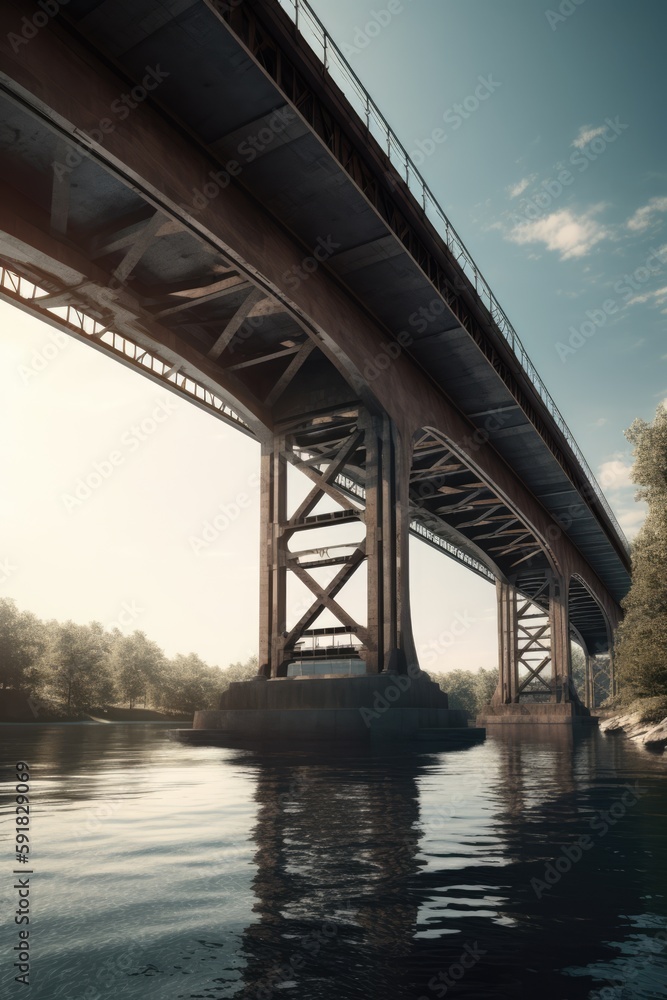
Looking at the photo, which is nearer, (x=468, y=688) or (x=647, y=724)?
(x=647, y=724)

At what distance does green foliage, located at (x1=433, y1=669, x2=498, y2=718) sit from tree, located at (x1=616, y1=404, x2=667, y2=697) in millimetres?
123090

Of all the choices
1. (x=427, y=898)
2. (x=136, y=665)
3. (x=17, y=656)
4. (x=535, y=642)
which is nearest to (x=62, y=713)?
(x=17, y=656)

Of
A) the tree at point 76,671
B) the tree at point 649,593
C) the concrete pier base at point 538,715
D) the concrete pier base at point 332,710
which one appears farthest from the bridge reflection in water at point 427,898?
the tree at point 76,671

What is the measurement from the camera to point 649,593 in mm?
28594

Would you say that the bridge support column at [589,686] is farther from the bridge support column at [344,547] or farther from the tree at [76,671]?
the bridge support column at [344,547]

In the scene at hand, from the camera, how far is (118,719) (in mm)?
88688

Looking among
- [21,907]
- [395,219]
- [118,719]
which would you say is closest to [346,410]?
[395,219]

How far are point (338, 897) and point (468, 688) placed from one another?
171941mm

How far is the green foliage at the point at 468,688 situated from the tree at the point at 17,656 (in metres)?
96.2

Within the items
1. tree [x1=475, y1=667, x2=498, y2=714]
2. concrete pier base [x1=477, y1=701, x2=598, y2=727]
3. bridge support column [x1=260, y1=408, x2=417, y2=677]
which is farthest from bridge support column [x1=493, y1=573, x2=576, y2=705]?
tree [x1=475, y1=667, x2=498, y2=714]

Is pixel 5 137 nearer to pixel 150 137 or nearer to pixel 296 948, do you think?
pixel 150 137

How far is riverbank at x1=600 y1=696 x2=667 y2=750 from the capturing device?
976 inches

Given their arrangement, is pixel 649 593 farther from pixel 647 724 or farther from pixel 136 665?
pixel 136 665

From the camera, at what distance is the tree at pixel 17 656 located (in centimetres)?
7231
